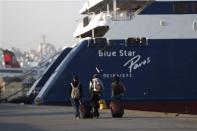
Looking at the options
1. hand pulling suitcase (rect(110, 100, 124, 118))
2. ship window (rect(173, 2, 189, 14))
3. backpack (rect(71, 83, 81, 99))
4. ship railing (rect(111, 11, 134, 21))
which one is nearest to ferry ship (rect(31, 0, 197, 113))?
ship window (rect(173, 2, 189, 14))

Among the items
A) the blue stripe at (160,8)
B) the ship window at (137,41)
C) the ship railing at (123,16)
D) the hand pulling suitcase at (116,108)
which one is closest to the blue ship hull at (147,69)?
the ship window at (137,41)

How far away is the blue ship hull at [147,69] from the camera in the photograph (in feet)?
86.1

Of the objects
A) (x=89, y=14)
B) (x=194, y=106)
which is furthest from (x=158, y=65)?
(x=89, y=14)

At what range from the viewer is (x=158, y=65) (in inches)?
1035

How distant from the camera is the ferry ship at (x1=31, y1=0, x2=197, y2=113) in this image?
26250 millimetres

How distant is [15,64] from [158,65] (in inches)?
2217

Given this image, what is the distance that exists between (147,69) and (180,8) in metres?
2.90

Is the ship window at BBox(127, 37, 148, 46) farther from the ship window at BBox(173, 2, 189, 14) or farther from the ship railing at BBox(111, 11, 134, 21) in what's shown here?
the ship window at BBox(173, 2, 189, 14)

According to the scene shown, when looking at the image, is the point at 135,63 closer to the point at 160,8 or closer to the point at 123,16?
the point at 123,16

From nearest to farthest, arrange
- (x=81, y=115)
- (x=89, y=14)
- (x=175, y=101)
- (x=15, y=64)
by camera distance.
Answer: (x=81, y=115) < (x=175, y=101) < (x=89, y=14) < (x=15, y=64)

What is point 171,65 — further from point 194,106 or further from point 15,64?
point 15,64

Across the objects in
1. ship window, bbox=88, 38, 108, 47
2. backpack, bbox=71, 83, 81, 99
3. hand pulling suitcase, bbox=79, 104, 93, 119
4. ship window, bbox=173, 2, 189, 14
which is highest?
ship window, bbox=173, 2, 189, 14

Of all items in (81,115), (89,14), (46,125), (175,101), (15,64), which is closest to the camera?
(46,125)

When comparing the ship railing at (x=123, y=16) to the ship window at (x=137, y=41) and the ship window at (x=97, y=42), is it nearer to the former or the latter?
the ship window at (x=137, y=41)
